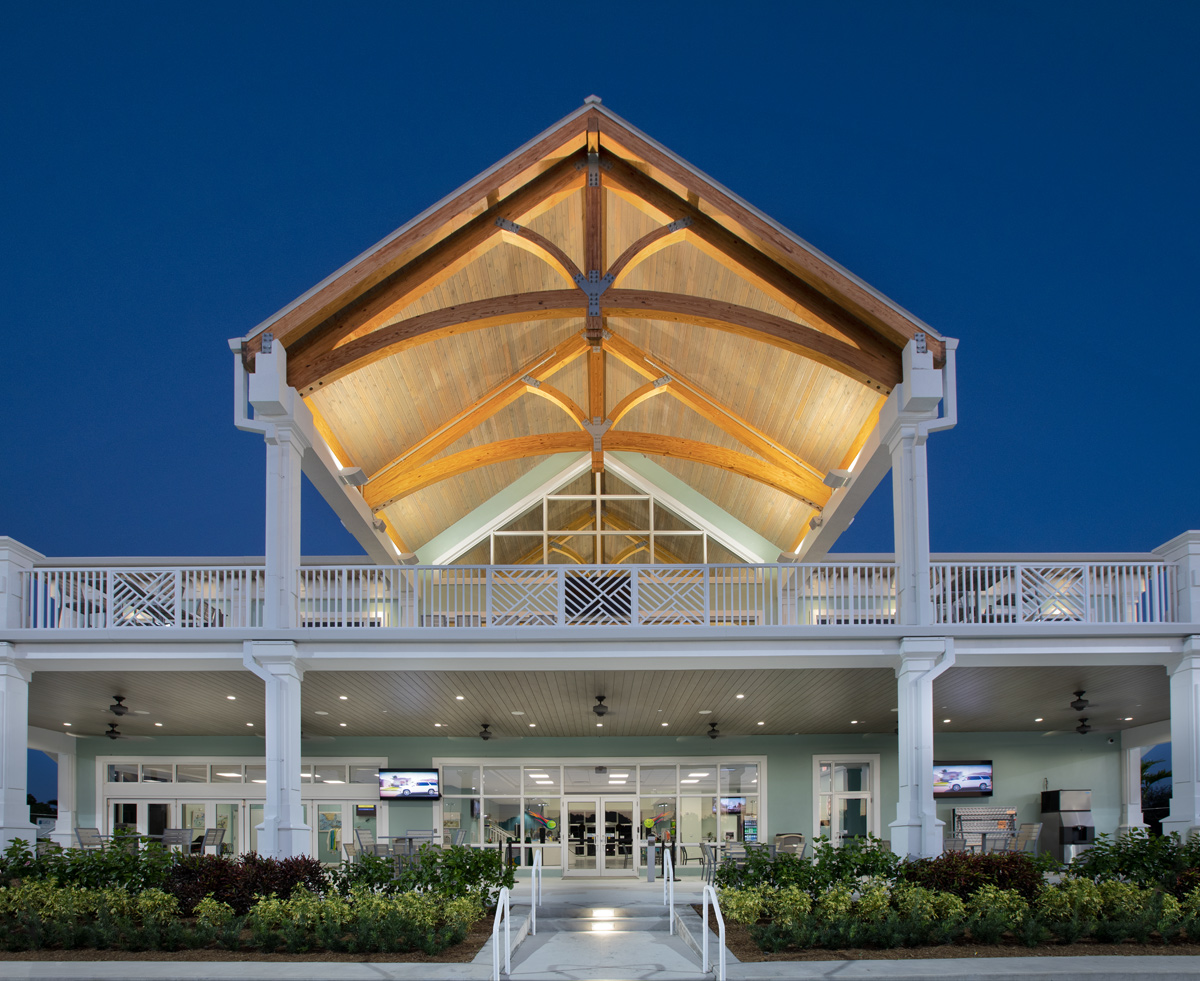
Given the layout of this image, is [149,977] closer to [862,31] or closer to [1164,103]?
[1164,103]

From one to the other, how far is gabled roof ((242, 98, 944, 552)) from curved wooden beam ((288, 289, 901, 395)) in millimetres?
25

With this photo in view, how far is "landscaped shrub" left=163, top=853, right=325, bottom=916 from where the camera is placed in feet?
34.8

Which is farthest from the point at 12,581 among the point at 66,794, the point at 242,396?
the point at 66,794

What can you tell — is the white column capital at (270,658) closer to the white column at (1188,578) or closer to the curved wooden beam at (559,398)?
the curved wooden beam at (559,398)

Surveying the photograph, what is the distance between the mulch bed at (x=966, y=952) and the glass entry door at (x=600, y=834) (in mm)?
10673

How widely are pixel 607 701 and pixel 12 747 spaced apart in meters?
8.13

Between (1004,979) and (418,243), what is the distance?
10.0 metres

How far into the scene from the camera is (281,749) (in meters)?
12.2

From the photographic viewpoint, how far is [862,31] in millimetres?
110062

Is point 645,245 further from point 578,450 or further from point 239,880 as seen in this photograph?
point 239,880

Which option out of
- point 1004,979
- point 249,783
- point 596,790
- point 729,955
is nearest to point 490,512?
point 596,790

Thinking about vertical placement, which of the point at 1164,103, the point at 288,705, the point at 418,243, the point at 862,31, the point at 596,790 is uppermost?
the point at 862,31

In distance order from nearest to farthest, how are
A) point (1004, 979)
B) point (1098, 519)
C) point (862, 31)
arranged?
point (1004, 979)
point (1098, 519)
point (862, 31)

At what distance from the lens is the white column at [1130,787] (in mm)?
20328
